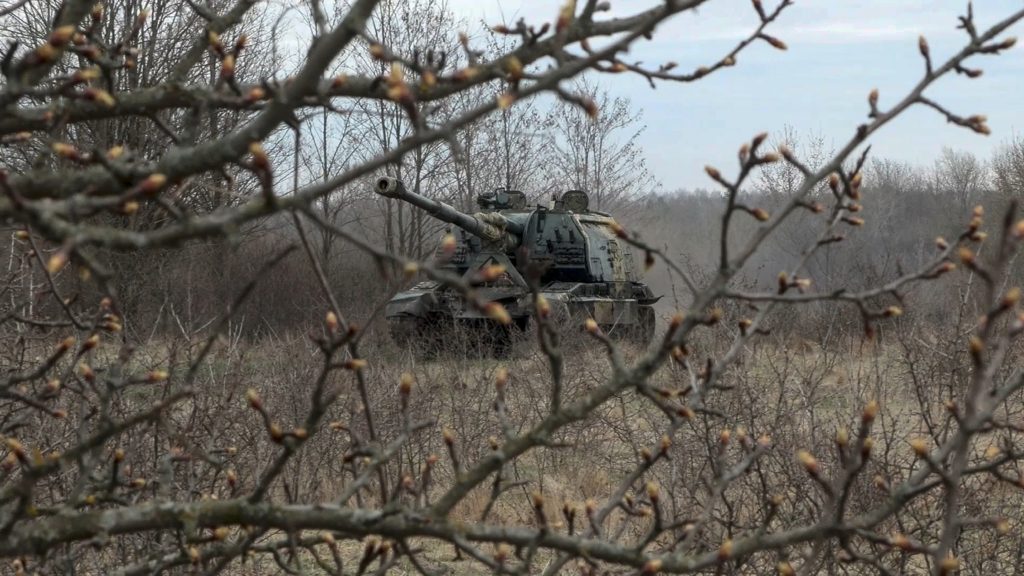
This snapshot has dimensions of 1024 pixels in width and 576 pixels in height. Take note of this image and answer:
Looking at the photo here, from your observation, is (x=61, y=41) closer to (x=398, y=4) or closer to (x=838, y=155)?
(x=838, y=155)

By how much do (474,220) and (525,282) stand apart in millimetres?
1102

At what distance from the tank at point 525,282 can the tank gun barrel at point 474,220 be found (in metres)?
0.02

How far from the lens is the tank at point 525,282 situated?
16.0 metres

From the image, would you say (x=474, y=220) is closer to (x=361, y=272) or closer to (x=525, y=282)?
(x=525, y=282)

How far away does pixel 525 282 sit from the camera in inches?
631

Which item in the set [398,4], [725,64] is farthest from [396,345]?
[725,64]

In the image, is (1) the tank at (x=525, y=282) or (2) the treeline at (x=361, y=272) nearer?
(2) the treeline at (x=361, y=272)

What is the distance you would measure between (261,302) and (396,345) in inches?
279

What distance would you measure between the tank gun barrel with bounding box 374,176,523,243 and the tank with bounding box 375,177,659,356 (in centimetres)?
2

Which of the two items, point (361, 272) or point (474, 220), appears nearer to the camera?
point (474, 220)

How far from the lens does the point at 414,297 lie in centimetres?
1684

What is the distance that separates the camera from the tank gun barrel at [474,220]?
13.5 meters

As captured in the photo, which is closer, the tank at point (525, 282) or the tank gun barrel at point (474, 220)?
the tank gun barrel at point (474, 220)

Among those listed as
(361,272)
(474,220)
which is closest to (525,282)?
(474,220)
